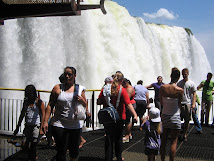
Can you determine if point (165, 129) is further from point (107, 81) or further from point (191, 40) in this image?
point (191, 40)

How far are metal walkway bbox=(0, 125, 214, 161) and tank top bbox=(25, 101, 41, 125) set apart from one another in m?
0.73

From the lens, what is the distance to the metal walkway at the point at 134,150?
20.3 feet

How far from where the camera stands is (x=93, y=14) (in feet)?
64.3

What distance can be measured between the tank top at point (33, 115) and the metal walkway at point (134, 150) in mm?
731

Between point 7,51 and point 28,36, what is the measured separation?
46.2 inches

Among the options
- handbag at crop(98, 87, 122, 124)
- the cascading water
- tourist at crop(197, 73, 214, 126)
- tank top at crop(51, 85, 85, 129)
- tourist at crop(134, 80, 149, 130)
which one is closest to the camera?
tank top at crop(51, 85, 85, 129)

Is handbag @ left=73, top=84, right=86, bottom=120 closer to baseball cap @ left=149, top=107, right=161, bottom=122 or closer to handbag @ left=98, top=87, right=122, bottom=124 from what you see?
handbag @ left=98, top=87, right=122, bottom=124

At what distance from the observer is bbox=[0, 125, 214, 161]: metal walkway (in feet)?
20.3

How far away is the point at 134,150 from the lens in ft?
22.5

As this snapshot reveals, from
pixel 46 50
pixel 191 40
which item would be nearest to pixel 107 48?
Result: pixel 46 50


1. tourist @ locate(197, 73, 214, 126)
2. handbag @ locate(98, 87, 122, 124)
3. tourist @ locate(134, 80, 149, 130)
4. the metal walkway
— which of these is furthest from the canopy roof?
tourist @ locate(197, 73, 214, 126)

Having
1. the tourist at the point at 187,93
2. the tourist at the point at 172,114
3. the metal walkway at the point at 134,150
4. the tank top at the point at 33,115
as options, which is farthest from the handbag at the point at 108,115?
the tourist at the point at 187,93

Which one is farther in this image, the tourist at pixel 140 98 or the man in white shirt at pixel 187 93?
the tourist at pixel 140 98

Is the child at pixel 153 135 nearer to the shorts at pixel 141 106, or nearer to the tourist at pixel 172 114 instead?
the tourist at pixel 172 114
